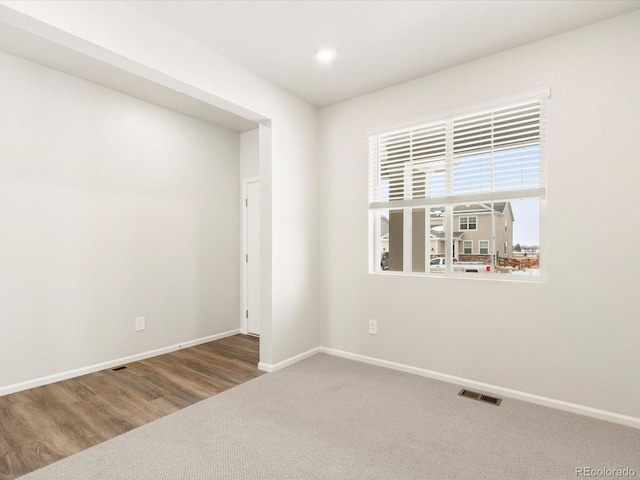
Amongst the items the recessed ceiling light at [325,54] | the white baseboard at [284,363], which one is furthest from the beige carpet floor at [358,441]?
the recessed ceiling light at [325,54]

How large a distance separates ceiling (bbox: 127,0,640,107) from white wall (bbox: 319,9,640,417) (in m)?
0.21

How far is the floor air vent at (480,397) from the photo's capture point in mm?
2706

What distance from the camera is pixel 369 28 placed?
2.51 metres

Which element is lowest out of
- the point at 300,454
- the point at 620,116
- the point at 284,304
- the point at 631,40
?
the point at 300,454

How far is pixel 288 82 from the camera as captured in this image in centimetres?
335

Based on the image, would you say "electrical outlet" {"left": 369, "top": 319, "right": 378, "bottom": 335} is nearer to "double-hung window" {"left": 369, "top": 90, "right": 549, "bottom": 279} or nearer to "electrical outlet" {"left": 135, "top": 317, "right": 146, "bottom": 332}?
"double-hung window" {"left": 369, "top": 90, "right": 549, "bottom": 279}

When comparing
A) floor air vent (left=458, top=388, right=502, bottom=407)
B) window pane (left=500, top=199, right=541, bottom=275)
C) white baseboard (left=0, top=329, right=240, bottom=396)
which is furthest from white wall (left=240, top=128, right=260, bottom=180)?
floor air vent (left=458, top=388, right=502, bottom=407)

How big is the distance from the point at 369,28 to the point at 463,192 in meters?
1.52

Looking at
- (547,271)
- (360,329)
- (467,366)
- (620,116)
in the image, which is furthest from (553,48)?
(360,329)

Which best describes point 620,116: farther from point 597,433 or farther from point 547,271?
point 597,433

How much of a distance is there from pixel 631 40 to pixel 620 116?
50 centimetres

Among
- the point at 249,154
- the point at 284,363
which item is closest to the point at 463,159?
the point at 284,363

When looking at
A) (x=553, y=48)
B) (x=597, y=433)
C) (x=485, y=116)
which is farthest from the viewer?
(x=485, y=116)

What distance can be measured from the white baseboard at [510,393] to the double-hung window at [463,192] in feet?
2.95
